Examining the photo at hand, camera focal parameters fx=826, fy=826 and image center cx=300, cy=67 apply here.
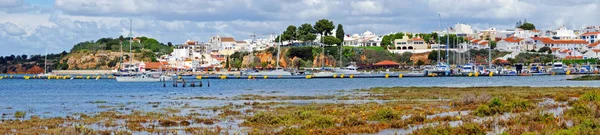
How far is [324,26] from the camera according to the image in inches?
7303

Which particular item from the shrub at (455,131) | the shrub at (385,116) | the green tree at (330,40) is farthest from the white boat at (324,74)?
the shrub at (455,131)

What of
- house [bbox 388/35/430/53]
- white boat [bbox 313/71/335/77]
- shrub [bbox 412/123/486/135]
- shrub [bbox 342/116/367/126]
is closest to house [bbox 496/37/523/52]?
house [bbox 388/35/430/53]

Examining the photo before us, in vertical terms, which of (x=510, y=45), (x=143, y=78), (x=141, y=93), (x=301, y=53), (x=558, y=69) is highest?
(x=510, y=45)

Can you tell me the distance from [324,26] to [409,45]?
2149 centimetres

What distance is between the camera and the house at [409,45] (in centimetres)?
18800

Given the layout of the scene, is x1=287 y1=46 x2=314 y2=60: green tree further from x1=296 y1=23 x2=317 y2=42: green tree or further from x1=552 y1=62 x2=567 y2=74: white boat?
x1=552 y1=62 x2=567 y2=74: white boat

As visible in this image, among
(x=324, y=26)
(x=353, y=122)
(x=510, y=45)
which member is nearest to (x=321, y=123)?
(x=353, y=122)

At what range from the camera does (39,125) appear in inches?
1361

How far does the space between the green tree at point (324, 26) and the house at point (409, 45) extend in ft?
50.0

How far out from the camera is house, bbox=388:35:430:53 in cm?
18800

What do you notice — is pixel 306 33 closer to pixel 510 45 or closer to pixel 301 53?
pixel 301 53

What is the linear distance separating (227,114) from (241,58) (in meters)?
150

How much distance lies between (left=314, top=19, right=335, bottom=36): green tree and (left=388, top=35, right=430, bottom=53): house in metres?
15.2

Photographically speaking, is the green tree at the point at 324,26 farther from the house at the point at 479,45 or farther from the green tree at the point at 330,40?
the house at the point at 479,45
